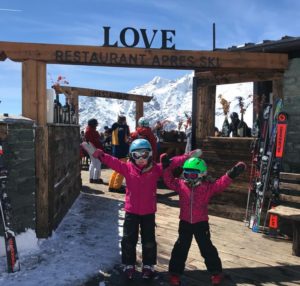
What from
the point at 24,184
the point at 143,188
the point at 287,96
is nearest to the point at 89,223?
the point at 24,184

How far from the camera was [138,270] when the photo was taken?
482 cm

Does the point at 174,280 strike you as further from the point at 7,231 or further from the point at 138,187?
the point at 7,231

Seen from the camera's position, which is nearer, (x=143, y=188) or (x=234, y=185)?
(x=143, y=188)

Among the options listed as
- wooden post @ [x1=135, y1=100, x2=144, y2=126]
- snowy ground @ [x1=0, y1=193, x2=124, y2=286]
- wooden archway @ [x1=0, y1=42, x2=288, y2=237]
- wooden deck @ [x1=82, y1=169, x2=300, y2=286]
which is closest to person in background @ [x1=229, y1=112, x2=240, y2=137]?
wooden deck @ [x1=82, y1=169, x2=300, y2=286]

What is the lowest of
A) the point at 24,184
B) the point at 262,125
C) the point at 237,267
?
the point at 237,267

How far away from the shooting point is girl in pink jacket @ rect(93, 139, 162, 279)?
461cm

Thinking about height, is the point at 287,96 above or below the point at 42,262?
above

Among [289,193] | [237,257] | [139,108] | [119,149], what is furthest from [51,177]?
[139,108]

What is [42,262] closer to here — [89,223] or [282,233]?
[89,223]

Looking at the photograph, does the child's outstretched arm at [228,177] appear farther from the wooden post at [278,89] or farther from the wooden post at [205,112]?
the wooden post at [205,112]

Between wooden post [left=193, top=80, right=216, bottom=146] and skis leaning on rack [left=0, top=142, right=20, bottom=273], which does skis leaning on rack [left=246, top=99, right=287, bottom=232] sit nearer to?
wooden post [left=193, top=80, right=216, bottom=146]

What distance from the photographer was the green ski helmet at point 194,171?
4496 mm

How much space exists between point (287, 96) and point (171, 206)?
3401mm

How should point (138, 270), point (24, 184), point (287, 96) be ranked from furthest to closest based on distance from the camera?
point (287, 96) < point (24, 184) < point (138, 270)
